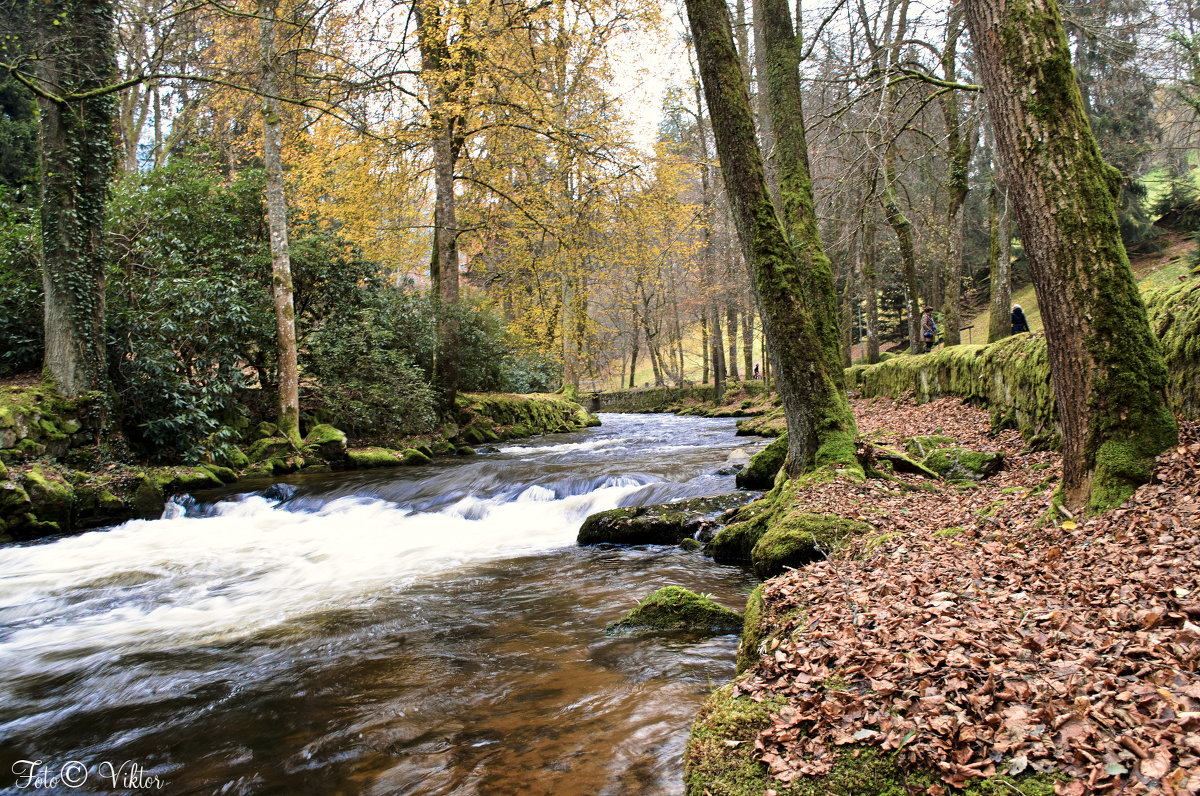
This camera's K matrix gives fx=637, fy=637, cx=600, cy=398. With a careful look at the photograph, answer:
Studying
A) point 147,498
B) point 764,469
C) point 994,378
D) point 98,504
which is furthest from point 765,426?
point 98,504

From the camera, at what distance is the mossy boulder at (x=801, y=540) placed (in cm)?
521

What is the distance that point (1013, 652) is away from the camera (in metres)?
2.58

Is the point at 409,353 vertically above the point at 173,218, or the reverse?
the point at 173,218

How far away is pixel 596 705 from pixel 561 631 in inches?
55.2

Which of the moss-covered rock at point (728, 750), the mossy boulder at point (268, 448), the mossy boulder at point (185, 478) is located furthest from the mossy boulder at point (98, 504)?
the moss-covered rock at point (728, 750)

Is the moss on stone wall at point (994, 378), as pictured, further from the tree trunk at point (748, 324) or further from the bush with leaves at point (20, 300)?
the bush with leaves at point (20, 300)

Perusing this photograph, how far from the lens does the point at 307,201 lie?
16562 millimetres

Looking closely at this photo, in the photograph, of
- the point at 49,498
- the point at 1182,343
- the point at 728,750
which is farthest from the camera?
the point at 49,498

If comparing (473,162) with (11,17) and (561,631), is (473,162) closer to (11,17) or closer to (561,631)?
(11,17)

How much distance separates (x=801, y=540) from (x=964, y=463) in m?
3.20

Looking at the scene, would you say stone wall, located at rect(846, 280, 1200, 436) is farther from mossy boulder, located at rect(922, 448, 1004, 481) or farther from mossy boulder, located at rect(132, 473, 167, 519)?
mossy boulder, located at rect(132, 473, 167, 519)

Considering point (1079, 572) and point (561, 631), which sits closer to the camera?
point (1079, 572)

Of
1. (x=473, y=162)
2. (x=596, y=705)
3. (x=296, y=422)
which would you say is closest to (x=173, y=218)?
(x=296, y=422)

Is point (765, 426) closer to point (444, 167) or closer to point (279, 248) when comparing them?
point (444, 167)
